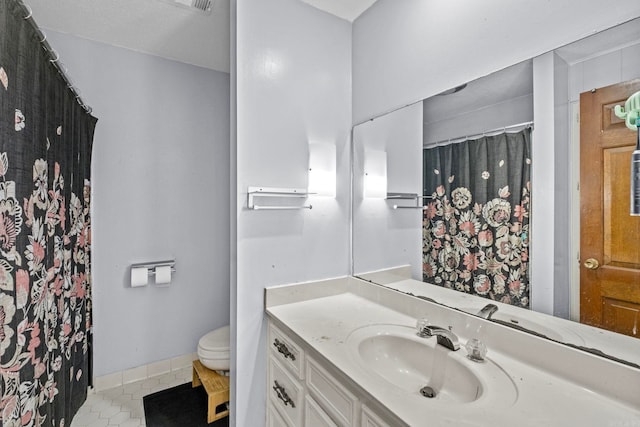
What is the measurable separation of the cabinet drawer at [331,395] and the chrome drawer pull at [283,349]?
0.44 ft

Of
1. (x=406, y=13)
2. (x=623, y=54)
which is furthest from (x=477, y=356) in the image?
(x=406, y=13)

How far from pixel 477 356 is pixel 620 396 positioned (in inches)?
13.5

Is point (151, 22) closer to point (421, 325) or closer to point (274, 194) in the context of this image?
point (274, 194)

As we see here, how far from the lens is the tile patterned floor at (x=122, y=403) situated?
1800 mm

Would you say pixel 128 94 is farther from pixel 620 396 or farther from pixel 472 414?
pixel 620 396

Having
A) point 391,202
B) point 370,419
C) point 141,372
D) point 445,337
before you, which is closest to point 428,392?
point 445,337

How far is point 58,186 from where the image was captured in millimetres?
1483

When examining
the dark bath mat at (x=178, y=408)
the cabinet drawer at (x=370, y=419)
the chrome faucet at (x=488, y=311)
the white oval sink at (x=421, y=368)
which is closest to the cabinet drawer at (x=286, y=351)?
the white oval sink at (x=421, y=368)

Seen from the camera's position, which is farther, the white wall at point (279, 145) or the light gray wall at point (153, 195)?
the light gray wall at point (153, 195)

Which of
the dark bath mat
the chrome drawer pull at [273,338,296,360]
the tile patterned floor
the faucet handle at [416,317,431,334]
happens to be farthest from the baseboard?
the faucet handle at [416,317,431,334]

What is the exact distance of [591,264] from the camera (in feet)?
2.98

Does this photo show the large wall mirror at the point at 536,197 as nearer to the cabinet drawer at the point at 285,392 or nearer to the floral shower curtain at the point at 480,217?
the floral shower curtain at the point at 480,217

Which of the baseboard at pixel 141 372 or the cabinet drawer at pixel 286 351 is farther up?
the cabinet drawer at pixel 286 351

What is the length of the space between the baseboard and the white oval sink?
6.17 ft
